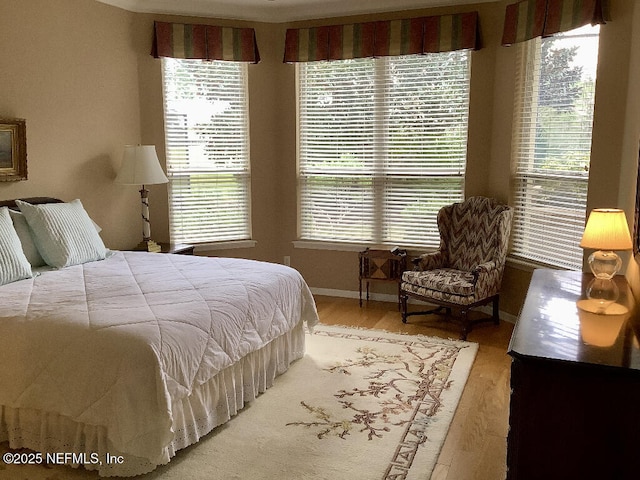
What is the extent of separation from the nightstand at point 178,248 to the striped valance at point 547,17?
10.6 feet

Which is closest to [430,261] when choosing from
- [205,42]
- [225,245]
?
[225,245]

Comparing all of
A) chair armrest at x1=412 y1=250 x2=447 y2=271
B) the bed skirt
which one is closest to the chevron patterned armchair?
chair armrest at x1=412 y1=250 x2=447 y2=271

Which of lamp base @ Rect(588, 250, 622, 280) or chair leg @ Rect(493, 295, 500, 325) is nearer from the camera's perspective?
lamp base @ Rect(588, 250, 622, 280)

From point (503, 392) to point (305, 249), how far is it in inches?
113

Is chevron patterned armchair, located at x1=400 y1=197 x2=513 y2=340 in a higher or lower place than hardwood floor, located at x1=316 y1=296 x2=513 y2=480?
higher

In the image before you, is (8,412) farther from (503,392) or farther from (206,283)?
(503,392)

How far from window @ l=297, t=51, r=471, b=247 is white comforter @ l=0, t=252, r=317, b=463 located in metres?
2.43

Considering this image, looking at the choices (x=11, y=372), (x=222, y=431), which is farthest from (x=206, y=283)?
(x=11, y=372)

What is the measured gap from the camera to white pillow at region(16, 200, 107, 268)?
3887mm

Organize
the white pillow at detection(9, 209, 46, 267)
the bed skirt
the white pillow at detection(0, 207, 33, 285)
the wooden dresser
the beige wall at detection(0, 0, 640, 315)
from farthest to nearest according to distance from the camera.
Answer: the beige wall at detection(0, 0, 640, 315)
the white pillow at detection(9, 209, 46, 267)
the white pillow at detection(0, 207, 33, 285)
the bed skirt
the wooden dresser

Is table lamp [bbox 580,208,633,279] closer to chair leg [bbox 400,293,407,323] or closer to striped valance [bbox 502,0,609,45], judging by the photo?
striped valance [bbox 502,0,609,45]

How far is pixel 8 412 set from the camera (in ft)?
9.19

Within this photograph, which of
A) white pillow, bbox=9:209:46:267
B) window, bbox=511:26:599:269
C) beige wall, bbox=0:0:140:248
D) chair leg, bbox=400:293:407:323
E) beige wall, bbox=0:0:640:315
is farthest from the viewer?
chair leg, bbox=400:293:407:323

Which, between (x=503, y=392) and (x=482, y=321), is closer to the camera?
(x=503, y=392)
